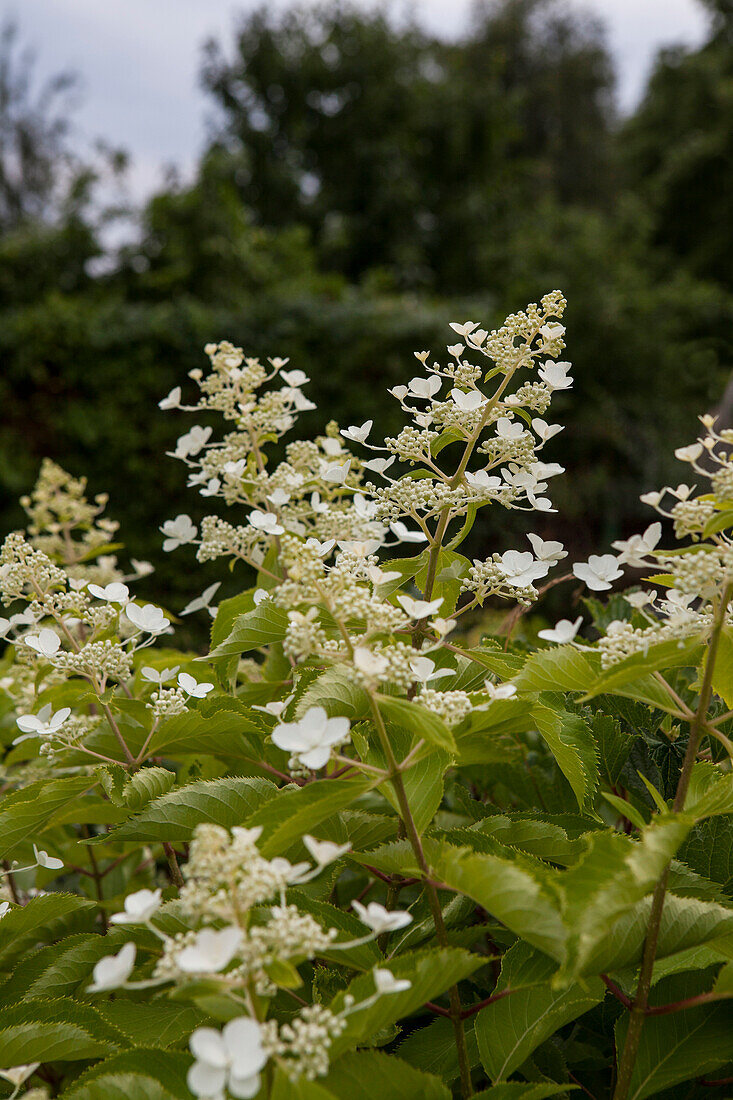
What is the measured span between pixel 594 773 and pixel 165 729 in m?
0.52

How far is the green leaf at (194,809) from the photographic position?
0.88 metres

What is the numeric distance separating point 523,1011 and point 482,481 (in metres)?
0.57

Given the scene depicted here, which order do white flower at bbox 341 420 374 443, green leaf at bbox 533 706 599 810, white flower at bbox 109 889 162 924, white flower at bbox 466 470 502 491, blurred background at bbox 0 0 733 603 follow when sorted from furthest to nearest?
blurred background at bbox 0 0 733 603, white flower at bbox 341 420 374 443, white flower at bbox 466 470 502 491, green leaf at bbox 533 706 599 810, white flower at bbox 109 889 162 924

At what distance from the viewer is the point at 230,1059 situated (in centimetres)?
51

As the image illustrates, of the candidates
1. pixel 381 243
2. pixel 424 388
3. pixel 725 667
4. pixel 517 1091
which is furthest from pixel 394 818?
pixel 381 243

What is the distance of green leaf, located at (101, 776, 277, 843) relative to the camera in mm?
880

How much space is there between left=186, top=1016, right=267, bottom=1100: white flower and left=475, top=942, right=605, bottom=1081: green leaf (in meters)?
0.34

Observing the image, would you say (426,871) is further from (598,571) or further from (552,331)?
(552,331)

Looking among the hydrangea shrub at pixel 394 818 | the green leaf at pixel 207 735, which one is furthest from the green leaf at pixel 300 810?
the green leaf at pixel 207 735

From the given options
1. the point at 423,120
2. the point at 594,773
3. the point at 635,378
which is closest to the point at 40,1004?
the point at 594,773

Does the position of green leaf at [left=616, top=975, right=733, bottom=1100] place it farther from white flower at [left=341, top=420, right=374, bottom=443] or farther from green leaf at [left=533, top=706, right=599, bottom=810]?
white flower at [left=341, top=420, right=374, bottom=443]

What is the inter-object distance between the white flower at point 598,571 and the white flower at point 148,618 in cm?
52

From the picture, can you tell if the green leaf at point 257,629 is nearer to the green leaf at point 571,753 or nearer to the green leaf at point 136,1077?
the green leaf at point 571,753

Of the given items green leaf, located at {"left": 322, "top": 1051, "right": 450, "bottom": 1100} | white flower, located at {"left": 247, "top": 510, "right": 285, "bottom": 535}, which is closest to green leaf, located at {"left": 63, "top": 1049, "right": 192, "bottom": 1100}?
green leaf, located at {"left": 322, "top": 1051, "right": 450, "bottom": 1100}
